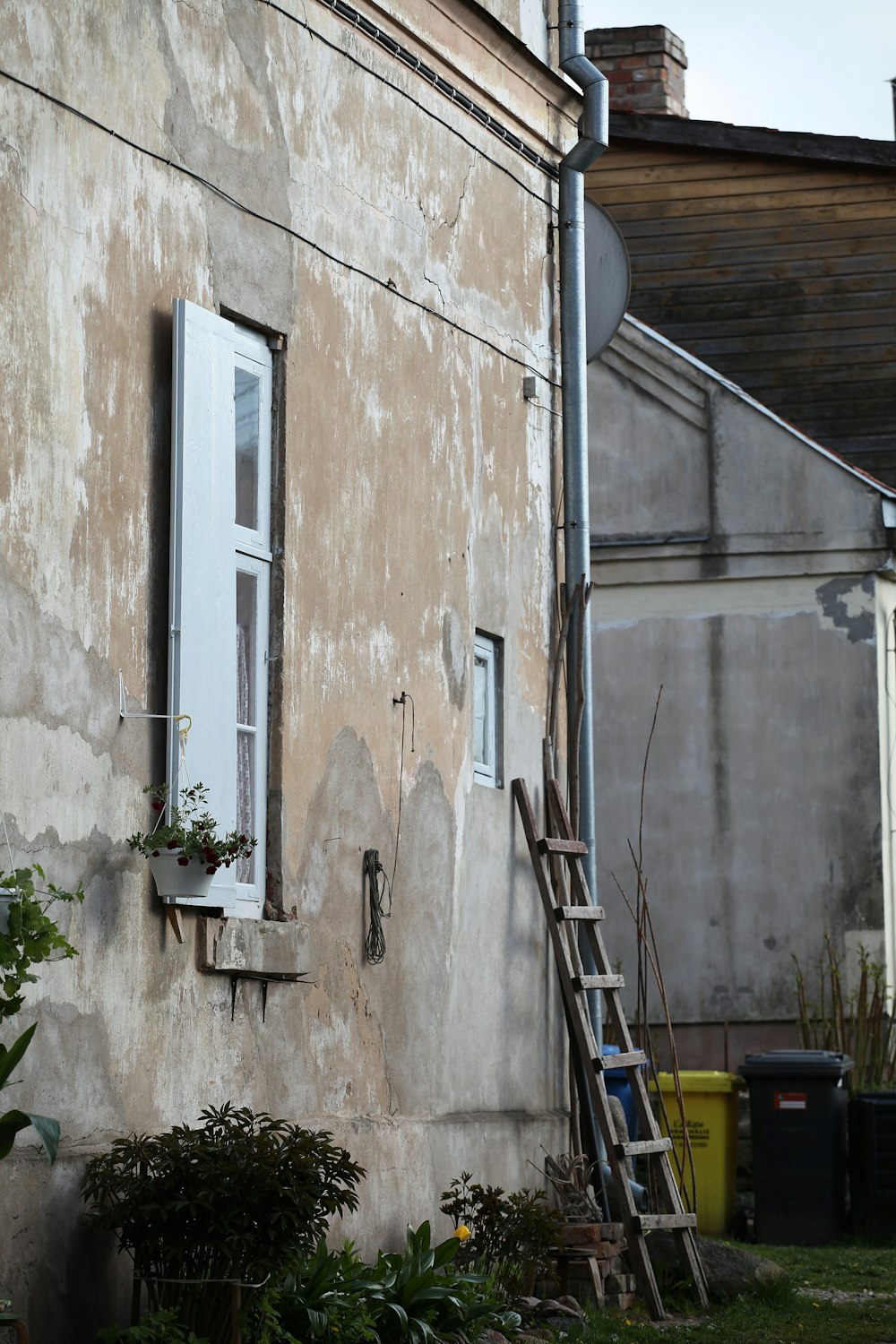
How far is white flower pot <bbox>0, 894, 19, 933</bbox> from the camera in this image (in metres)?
5.32

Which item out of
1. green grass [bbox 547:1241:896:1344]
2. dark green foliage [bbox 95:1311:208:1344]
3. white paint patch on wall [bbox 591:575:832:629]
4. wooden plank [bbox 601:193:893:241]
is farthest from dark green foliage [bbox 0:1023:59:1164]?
wooden plank [bbox 601:193:893:241]

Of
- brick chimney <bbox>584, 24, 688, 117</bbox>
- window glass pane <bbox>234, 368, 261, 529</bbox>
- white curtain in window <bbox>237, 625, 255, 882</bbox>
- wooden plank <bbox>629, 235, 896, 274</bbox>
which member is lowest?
white curtain in window <bbox>237, 625, 255, 882</bbox>

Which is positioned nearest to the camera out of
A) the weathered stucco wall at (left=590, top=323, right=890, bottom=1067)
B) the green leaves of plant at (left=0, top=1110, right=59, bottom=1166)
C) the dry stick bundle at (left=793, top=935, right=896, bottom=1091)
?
the green leaves of plant at (left=0, top=1110, right=59, bottom=1166)

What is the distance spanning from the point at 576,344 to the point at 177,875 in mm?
4322

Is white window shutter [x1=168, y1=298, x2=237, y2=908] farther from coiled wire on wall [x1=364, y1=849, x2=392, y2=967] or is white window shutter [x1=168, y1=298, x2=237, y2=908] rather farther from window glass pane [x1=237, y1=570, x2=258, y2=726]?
coiled wire on wall [x1=364, y1=849, x2=392, y2=967]

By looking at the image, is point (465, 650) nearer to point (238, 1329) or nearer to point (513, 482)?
point (513, 482)

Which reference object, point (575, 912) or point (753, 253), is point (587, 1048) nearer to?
point (575, 912)

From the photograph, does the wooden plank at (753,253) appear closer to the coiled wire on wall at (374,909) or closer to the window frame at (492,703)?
the window frame at (492,703)

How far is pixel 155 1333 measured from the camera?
5.52 meters

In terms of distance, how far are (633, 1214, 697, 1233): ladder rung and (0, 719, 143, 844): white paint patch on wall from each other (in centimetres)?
319

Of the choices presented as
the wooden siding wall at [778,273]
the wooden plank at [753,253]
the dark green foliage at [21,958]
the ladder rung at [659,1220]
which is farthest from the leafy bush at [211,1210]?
the wooden plank at [753,253]

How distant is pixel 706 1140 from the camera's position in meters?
11.2

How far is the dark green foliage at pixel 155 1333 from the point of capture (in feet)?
18.0

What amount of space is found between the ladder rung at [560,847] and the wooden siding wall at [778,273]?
6368 mm
